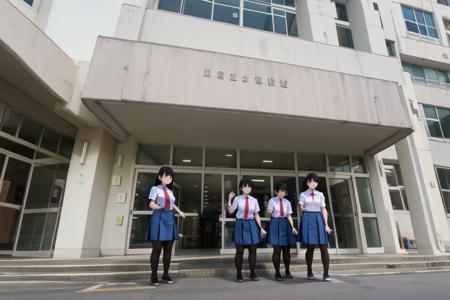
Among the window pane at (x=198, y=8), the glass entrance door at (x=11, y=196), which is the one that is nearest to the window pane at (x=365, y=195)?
the window pane at (x=198, y=8)

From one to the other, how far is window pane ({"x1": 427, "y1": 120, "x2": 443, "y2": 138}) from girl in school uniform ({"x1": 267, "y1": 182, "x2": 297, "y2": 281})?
39.1ft

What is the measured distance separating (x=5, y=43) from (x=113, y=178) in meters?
3.64

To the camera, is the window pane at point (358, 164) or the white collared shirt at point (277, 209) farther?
the window pane at point (358, 164)

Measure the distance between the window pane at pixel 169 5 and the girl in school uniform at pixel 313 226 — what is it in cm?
747

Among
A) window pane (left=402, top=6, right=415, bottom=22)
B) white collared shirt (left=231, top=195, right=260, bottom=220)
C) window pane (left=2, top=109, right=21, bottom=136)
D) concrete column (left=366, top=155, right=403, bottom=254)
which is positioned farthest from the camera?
window pane (left=402, top=6, right=415, bottom=22)

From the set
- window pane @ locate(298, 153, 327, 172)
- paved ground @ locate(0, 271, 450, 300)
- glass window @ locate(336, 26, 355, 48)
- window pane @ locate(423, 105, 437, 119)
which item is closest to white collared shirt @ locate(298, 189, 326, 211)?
paved ground @ locate(0, 271, 450, 300)

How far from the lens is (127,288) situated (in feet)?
11.5

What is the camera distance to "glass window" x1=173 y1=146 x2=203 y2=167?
25.2 feet

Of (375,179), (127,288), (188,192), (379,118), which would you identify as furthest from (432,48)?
(127,288)

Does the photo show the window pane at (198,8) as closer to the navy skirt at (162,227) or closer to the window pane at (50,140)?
the window pane at (50,140)

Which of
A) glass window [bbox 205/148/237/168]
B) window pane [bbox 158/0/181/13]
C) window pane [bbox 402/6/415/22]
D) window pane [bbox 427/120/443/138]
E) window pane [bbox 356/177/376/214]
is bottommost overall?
window pane [bbox 356/177/376/214]

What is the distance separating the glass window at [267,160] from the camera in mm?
8023

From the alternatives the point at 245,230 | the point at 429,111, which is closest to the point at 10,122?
the point at 245,230

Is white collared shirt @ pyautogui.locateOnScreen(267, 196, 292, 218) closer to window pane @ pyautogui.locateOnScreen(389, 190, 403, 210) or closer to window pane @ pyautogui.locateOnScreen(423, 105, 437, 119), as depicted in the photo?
window pane @ pyautogui.locateOnScreen(389, 190, 403, 210)
